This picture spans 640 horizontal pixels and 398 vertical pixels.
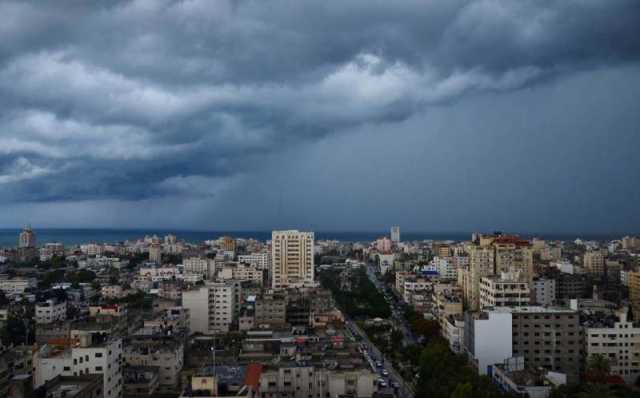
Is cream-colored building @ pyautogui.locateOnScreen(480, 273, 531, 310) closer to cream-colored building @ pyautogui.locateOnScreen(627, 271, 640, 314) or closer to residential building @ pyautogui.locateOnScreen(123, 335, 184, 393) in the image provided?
residential building @ pyautogui.locateOnScreen(123, 335, 184, 393)

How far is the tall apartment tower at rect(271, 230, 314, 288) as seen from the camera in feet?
133

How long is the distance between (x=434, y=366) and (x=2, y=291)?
1251 inches

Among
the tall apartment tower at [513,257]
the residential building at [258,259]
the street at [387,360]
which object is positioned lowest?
the street at [387,360]

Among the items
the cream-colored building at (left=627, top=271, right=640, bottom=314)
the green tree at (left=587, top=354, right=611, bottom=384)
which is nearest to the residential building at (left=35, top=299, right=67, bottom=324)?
the green tree at (left=587, top=354, right=611, bottom=384)

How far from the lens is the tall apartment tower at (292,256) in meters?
40.4

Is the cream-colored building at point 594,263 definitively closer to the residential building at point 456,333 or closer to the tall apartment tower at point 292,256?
the tall apartment tower at point 292,256

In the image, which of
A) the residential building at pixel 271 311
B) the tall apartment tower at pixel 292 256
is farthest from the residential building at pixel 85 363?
the tall apartment tower at pixel 292 256

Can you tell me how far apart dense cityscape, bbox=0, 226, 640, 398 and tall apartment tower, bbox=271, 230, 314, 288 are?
0.31 feet

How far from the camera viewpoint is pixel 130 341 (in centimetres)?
2020

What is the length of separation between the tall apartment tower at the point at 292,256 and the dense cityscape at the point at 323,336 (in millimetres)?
95

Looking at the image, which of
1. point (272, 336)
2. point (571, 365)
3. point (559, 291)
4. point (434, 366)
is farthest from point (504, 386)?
point (559, 291)

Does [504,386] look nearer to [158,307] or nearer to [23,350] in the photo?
[23,350]

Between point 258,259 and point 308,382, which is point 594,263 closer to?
point 258,259

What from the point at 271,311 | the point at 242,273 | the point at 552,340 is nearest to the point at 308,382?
the point at 552,340
